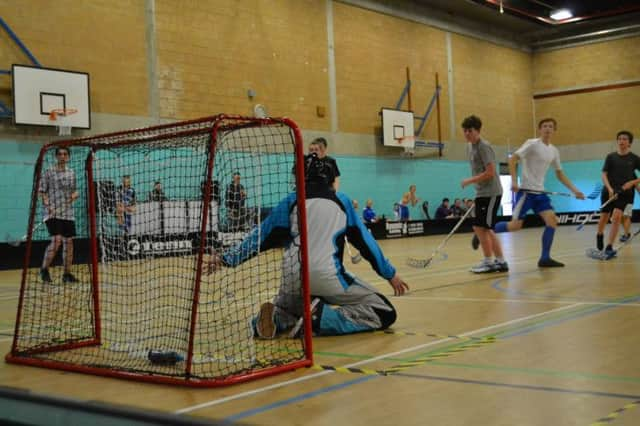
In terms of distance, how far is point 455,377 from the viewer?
3.07m

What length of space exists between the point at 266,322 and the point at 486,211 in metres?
4.39

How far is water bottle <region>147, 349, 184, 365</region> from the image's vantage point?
353 centimetres

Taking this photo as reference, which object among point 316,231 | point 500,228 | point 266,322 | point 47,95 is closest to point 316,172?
point 316,231

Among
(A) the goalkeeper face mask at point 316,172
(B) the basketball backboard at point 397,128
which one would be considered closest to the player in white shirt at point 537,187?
(A) the goalkeeper face mask at point 316,172

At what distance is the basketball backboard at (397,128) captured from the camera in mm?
20812

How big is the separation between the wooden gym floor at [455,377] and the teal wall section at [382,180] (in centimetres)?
870

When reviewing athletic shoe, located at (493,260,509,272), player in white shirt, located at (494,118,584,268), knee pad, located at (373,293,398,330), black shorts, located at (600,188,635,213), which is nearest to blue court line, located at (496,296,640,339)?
knee pad, located at (373,293,398,330)

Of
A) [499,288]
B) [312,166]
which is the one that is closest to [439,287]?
[499,288]

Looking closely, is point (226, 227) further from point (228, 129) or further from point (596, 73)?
point (596, 73)

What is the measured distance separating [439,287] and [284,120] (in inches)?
141

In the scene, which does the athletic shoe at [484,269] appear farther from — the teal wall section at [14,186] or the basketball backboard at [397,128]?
the basketball backboard at [397,128]

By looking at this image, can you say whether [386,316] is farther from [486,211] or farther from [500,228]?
[500,228]

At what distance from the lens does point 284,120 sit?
12.0 ft

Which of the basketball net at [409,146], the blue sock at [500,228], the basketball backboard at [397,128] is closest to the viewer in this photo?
the blue sock at [500,228]
